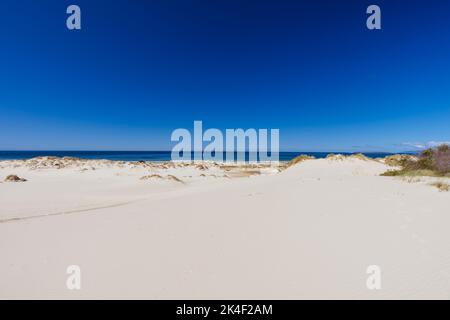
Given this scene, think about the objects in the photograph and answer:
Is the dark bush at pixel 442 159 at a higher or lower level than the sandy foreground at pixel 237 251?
higher

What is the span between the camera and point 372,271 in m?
3.48

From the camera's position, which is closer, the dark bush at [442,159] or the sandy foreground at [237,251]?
the sandy foreground at [237,251]

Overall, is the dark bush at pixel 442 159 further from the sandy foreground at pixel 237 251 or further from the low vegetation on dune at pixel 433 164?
the sandy foreground at pixel 237 251

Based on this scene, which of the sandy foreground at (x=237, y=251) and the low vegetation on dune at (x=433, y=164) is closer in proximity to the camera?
the sandy foreground at (x=237, y=251)

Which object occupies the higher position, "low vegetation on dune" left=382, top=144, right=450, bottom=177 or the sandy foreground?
"low vegetation on dune" left=382, top=144, right=450, bottom=177

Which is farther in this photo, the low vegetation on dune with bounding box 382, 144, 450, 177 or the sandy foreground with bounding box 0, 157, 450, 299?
the low vegetation on dune with bounding box 382, 144, 450, 177

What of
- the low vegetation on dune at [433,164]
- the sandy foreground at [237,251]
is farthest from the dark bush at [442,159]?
the sandy foreground at [237,251]

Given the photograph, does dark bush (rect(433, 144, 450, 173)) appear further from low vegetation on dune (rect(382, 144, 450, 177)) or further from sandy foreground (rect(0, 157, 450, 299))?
sandy foreground (rect(0, 157, 450, 299))

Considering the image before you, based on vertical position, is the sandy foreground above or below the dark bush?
below

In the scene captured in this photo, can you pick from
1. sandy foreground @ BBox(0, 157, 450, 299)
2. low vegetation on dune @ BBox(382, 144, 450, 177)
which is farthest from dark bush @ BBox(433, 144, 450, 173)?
sandy foreground @ BBox(0, 157, 450, 299)

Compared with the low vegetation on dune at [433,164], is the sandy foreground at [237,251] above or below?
below

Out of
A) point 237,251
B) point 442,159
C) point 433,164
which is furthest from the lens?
point 433,164

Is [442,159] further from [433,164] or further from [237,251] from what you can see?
[237,251]

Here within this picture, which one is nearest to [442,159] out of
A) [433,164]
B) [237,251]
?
[433,164]
